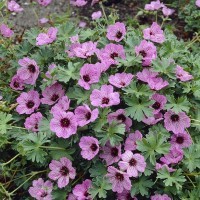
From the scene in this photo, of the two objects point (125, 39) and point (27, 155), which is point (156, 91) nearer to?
point (125, 39)

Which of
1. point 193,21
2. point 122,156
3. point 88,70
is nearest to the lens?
point 122,156

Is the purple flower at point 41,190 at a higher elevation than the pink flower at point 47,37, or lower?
lower

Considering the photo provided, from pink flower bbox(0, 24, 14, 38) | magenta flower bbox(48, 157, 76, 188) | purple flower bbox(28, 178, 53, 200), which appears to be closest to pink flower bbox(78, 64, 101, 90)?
magenta flower bbox(48, 157, 76, 188)

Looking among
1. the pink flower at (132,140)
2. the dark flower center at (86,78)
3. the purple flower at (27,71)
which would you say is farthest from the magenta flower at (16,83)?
the pink flower at (132,140)

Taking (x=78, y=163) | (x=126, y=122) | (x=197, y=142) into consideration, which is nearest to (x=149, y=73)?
(x=126, y=122)

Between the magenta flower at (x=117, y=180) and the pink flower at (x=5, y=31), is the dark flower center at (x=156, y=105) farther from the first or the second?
the pink flower at (x=5, y=31)

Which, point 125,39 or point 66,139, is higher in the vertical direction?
point 125,39
